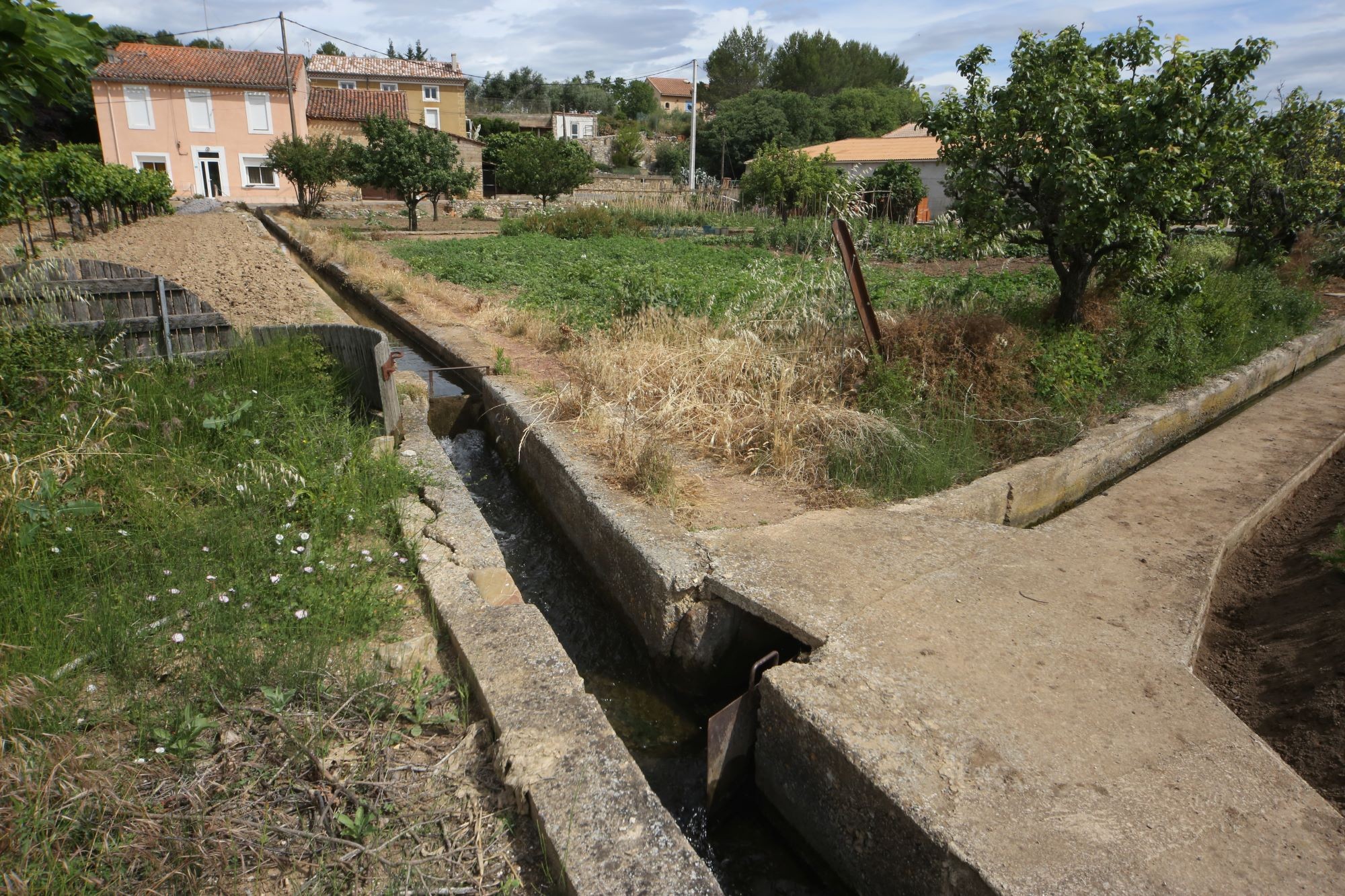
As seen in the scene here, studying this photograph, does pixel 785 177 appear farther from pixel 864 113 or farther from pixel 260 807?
pixel 864 113

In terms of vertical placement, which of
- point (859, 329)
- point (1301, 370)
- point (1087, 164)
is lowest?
point (1301, 370)

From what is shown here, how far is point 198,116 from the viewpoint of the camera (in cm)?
3738

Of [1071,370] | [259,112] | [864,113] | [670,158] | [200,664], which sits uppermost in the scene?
[864,113]

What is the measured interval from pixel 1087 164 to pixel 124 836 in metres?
6.96

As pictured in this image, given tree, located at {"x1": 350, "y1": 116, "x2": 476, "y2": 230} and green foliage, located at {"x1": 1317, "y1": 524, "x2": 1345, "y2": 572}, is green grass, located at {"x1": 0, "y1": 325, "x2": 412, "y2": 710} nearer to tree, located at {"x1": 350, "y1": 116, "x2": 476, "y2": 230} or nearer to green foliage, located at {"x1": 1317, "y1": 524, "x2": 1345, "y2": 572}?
green foliage, located at {"x1": 1317, "y1": 524, "x2": 1345, "y2": 572}

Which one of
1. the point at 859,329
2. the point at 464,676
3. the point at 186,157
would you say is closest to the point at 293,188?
→ the point at 186,157

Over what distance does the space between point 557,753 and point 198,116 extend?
1722 inches

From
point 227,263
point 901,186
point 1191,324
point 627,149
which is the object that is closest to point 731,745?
point 1191,324

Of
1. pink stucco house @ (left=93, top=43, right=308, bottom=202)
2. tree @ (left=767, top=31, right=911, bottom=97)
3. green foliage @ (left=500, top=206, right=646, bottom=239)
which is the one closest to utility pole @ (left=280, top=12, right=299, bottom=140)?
pink stucco house @ (left=93, top=43, right=308, bottom=202)

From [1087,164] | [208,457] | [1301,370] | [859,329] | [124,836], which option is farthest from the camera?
[1301,370]

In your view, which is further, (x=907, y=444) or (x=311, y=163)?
(x=311, y=163)

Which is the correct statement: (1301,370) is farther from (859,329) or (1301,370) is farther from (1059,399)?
(859,329)

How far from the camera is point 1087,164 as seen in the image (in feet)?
20.5

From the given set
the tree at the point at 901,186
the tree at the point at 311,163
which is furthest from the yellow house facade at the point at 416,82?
the tree at the point at 901,186
